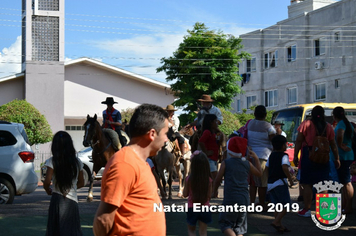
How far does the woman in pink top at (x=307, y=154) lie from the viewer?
960 centimetres

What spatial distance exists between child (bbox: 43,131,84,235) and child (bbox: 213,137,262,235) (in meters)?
1.84

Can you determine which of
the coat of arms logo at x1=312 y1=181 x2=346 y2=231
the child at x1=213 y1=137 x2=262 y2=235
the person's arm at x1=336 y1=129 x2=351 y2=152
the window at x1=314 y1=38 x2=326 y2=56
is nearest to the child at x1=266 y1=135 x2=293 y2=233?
the coat of arms logo at x1=312 y1=181 x2=346 y2=231

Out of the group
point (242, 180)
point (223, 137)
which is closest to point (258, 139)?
point (223, 137)

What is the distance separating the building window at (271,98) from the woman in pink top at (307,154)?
3654 cm

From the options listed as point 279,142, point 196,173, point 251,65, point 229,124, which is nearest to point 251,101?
point 251,65

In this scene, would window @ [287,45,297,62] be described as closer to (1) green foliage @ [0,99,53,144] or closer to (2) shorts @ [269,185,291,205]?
(1) green foliage @ [0,99,53,144]

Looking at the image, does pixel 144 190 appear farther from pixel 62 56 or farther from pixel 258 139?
pixel 62 56

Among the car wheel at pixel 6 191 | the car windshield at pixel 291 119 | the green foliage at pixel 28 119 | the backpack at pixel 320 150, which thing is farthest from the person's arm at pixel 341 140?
the green foliage at pixel 28 119

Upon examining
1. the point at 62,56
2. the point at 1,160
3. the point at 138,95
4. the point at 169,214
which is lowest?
the point at 169,214

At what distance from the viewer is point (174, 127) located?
1423 centimetres

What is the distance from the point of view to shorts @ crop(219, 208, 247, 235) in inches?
267

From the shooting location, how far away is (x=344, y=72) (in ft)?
128

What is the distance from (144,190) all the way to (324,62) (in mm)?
39378

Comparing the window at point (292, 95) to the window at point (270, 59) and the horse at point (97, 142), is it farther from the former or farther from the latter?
the horse at point (97, 142)
